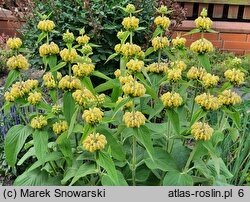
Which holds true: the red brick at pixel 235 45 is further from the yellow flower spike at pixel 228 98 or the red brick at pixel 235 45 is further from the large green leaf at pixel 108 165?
the large green leaf at pixel 108 165

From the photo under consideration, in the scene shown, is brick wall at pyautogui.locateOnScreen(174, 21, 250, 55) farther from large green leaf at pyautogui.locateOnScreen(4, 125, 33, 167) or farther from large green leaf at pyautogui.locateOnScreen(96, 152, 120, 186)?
large green leaf at pyautogui.locateOnScreen(96, 152, 120, 186)

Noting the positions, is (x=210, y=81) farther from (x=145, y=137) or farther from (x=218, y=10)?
(x=218, y=10)

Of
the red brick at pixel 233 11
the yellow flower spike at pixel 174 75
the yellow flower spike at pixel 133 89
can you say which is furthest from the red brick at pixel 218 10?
the yellow flower spike at pixel 133 89

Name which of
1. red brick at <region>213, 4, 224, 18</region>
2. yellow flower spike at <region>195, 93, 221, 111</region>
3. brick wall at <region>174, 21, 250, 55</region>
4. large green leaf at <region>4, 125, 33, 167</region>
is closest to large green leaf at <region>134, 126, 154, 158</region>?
yellow flower spike at <region>195, 93, 221, 111</region>

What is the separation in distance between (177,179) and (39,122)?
647 millimetres

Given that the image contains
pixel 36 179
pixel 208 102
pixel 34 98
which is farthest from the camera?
pixel 36 179

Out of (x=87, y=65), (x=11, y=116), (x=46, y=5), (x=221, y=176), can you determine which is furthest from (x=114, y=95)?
(x=46, y=5)

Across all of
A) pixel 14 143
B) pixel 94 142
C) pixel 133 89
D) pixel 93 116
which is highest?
Result: pixel 133 89

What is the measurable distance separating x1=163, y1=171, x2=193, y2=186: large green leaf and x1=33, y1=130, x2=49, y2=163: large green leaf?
53 centimetres

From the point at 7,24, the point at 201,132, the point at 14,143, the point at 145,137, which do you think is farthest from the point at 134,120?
the point at 7,24

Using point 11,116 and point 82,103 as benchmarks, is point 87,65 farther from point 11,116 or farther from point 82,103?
point 11,116

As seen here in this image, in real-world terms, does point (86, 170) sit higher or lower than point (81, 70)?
lower

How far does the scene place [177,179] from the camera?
1.72 meters

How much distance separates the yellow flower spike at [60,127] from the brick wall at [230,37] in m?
3.78
